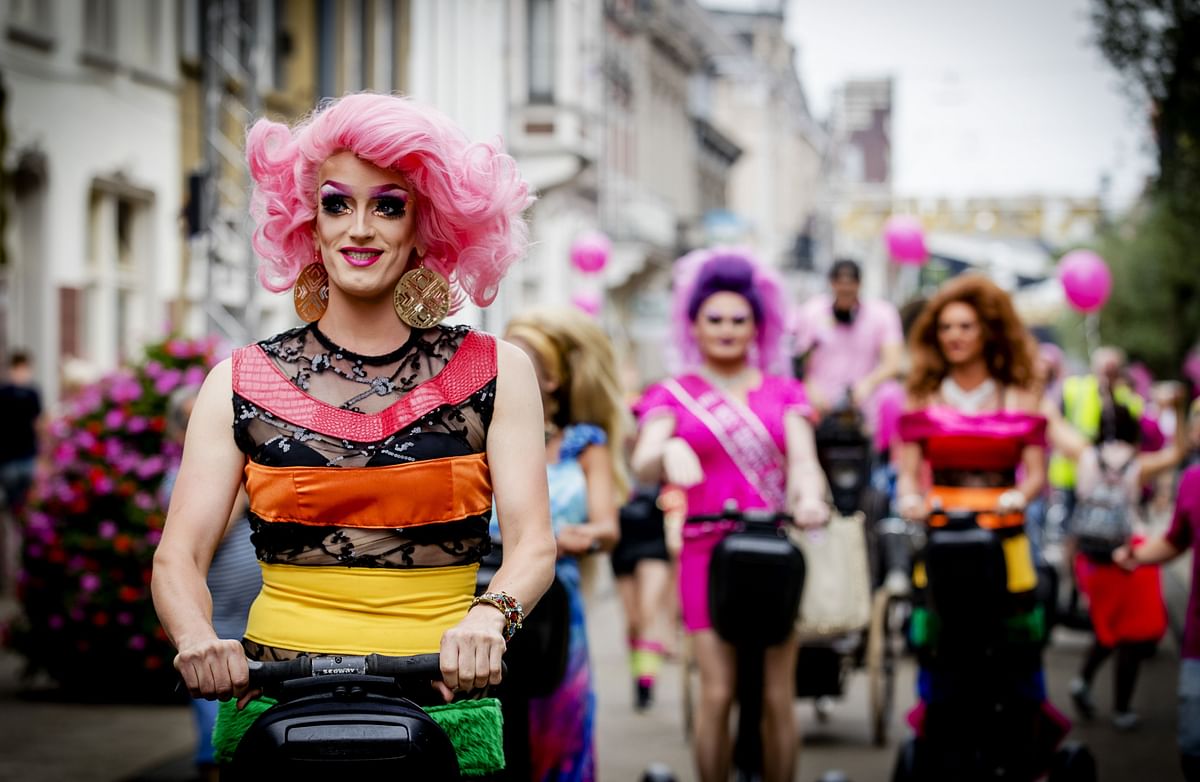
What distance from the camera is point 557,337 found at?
241 inches

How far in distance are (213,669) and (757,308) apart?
401 centimetres

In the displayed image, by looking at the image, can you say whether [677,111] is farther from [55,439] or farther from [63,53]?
[55,439]

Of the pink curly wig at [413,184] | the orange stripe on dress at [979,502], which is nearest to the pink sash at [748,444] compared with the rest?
the orange stripe on dress at [979,502]

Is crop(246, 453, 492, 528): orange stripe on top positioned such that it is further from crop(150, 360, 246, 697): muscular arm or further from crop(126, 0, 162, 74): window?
crop(126, 0, 162, 74): window

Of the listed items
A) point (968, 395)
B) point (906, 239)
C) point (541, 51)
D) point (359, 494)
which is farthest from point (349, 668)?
point (541, 51)

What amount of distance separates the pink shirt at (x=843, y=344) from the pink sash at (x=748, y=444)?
4.41m

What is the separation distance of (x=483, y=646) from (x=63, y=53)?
13.8 m

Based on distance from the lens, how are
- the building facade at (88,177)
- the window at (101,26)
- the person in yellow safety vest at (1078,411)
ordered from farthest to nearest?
the window at (101,26), the person in yellow safety vest at (1078,411), the building facade at (88,177)

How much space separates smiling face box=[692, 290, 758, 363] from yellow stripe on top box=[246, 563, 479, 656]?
339 centimetres

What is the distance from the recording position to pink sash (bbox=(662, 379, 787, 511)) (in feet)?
21.0

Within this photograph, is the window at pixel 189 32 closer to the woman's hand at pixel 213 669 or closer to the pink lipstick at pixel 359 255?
the pink lipstick at pixel 359 255

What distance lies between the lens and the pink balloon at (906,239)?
58.6ft

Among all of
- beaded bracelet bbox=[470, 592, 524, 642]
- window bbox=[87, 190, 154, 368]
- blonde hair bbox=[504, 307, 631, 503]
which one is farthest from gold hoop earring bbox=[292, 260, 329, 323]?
window bbox=[87, 190, 154, 368]

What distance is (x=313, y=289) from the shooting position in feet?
11.8
